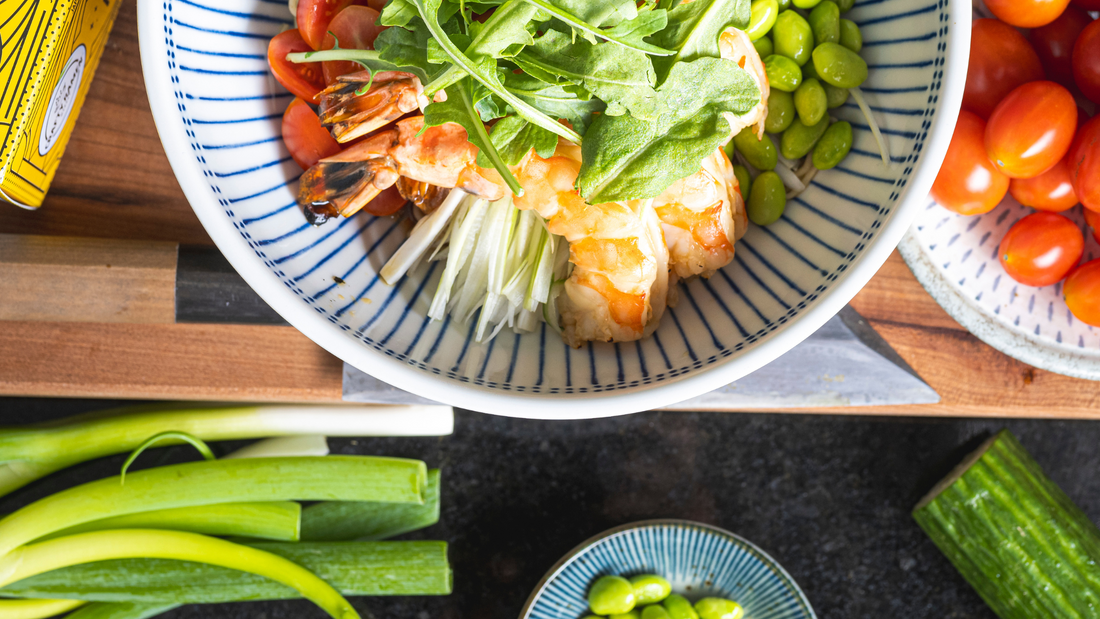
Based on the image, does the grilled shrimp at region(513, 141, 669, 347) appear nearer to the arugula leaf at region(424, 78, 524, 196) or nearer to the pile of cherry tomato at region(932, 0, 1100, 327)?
the arugula leaf at region(424, 78, 524, 196)

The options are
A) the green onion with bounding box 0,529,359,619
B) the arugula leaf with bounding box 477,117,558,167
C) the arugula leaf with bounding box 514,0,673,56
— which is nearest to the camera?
the arugula leaf with bounding box 514,0,673,56

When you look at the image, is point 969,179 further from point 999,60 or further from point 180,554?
point 180,554

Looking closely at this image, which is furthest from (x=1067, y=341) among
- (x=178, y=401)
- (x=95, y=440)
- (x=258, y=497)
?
(x=95, y=440)

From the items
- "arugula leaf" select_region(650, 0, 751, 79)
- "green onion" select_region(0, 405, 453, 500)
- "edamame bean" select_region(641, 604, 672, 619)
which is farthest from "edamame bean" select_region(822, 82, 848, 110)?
"edamame bean" select_region(641, 604, 672, 619)

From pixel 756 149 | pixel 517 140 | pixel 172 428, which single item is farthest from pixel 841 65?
pixel 172 428

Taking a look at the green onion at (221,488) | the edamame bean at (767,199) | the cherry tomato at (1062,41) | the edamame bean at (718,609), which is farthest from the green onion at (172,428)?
the cherry tomato at (1062,41)
